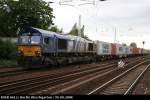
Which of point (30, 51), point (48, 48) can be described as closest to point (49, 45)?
point (48, 48)

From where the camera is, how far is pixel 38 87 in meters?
18.6

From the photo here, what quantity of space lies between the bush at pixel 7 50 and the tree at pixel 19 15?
7.69 metres

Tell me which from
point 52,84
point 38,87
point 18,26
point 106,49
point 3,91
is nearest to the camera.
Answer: point 3,91

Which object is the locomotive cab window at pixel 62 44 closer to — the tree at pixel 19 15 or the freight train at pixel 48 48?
the freight train at pixel 48 48

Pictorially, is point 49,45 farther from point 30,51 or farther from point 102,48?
point 102,48

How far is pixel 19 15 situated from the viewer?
50.4 m

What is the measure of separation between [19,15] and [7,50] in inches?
425

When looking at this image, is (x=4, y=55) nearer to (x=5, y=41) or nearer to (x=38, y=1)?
(x=5, y=41)

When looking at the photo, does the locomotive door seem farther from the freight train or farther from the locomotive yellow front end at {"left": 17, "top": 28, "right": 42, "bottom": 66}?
the locomotive yellow front end at {"left": 17, "top": 28, "right": 42, "bottom": 66}

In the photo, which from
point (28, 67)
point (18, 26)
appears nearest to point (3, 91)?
point (28, 67)

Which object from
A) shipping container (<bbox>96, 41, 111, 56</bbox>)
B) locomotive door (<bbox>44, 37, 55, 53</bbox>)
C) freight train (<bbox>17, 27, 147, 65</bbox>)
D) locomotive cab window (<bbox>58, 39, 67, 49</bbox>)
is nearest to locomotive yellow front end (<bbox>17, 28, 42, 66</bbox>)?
freight train (<bbox>17, 27, 147, 65</bbox>)

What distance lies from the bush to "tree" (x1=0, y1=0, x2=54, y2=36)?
769cm

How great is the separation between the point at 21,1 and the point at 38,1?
2958mm

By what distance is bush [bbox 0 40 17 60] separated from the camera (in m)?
39.7
